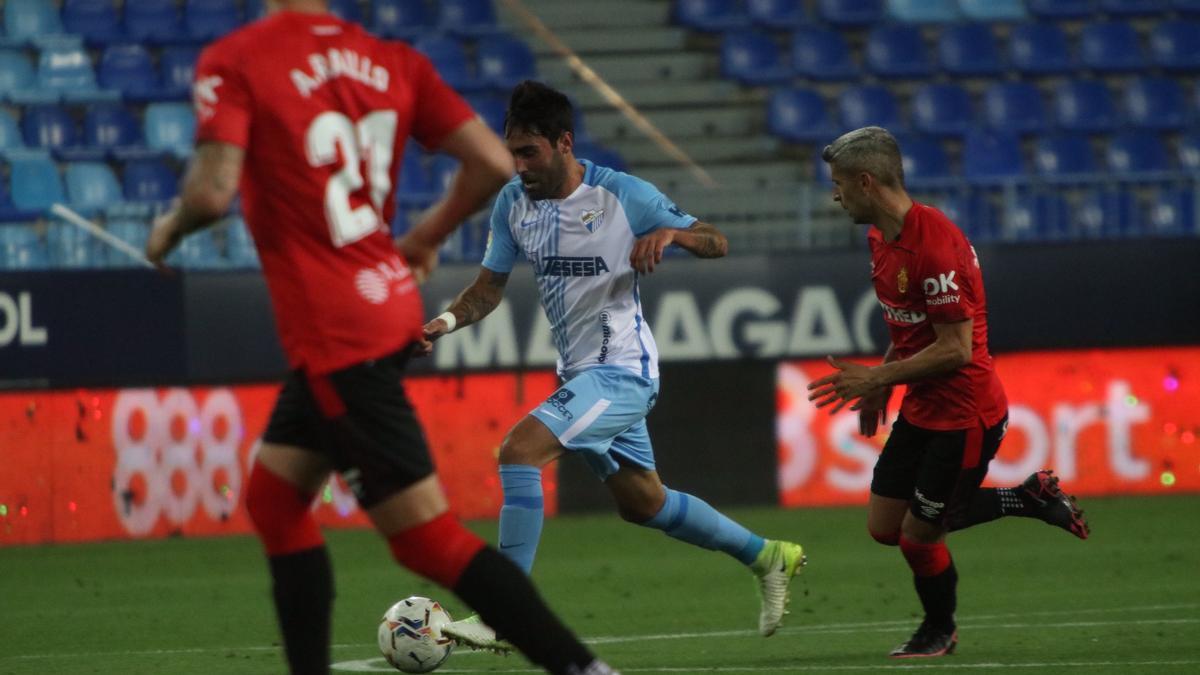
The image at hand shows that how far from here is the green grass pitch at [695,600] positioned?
292 inches

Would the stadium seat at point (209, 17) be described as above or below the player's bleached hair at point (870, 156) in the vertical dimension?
below

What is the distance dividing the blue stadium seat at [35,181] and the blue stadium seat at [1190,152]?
32.9 ft

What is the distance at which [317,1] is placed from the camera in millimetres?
4914

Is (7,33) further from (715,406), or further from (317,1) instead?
(317,1)

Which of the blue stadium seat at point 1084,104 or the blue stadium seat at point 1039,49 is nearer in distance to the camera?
the blue stadium seat at point 1084,104

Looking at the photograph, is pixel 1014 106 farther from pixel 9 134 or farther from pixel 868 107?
pixel 9 134

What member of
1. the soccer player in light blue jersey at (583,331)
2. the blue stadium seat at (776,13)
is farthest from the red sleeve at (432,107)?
the blue stadium seat at (776,13)

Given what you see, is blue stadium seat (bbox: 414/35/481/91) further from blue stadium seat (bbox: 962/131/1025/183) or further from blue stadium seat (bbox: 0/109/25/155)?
blue stadium seat (bbox: 962/131/1025/183)

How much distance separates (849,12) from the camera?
1950cm

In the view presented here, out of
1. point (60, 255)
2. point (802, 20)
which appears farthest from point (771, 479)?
point (802, 20)

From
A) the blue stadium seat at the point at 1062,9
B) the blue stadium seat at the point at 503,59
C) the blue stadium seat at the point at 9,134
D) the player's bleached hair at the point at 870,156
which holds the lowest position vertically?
the blue stadium seat at the point at 9,134

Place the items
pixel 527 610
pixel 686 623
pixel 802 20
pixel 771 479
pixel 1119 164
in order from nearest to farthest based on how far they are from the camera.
A: pixel 527 610 → pixel 686 623 → pixel 771 479 → pixel 1119 164 → pixel 802 20

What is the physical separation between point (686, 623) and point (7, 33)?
12.0 metres

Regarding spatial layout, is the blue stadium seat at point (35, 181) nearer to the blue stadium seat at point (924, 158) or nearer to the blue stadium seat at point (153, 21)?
the blue stadium seat at point (153, 21)
